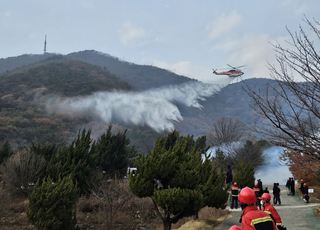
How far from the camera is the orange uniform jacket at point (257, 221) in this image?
9.99 ft

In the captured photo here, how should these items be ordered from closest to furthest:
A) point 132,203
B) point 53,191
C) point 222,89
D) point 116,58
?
Answer: point 53,191
point 132,203
point 222,89
point 116,58

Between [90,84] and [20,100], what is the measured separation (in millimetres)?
27265

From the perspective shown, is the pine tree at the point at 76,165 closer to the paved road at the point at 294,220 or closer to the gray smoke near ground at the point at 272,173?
the paved road at the point at 294,220

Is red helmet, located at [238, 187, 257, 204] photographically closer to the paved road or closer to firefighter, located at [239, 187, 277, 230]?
firefighter, located at [239, 187, 277, 230]

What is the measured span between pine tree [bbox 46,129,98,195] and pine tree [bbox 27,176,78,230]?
12.3 ft

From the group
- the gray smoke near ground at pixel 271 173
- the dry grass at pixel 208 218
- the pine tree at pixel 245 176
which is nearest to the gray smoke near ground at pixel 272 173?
the gray smoke near ground at pixel 271 173

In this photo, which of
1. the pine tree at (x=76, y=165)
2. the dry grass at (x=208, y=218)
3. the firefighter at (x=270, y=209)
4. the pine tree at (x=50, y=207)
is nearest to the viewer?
the firefighter at (x=270, y=209)

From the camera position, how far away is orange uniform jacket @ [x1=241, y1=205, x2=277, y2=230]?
304cm

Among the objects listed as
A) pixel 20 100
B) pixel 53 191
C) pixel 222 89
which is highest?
pixel 222 89

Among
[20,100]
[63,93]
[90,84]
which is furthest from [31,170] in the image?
[90,84]

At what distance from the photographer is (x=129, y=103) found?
304 ft

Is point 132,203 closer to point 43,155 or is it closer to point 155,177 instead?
point 43,155

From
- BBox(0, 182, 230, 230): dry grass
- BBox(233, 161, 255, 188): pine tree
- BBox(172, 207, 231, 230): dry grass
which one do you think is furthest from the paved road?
BBox(233, 161, 255, 188): pine tree

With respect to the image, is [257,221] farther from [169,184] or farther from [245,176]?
[245,176]
